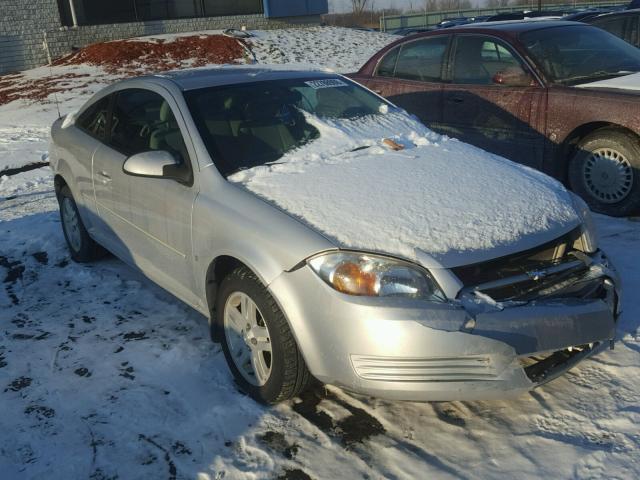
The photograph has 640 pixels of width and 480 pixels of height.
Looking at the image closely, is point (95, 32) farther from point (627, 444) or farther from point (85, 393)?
point (627, 444)

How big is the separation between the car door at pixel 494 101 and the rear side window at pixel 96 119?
338 centimetres

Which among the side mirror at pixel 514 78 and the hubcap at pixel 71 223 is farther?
the side mirror at pixel 514 78

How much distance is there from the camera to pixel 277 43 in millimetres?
22359

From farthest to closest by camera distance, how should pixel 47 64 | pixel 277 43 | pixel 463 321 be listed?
pixel 277 43 < pixel 47 64 < pixel 463 321

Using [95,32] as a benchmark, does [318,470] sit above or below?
below

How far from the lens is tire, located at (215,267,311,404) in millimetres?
2912

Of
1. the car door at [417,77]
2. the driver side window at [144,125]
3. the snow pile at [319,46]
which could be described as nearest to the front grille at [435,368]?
the driver side window at [144,125]

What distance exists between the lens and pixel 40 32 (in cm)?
2053

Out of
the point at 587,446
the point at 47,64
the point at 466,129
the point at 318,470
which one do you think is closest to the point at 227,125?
the point at 318,470

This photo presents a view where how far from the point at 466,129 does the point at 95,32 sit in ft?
62.6

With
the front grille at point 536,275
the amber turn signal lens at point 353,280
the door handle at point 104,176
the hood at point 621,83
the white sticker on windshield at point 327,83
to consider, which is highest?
the white sticker on windshield at point 327,83

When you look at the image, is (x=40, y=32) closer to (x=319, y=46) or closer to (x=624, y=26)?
(x=319, y=46)

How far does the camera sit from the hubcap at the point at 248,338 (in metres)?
3.10

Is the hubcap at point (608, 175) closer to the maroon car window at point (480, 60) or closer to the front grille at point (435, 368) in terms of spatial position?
the maroon car window at point (480, 60)
